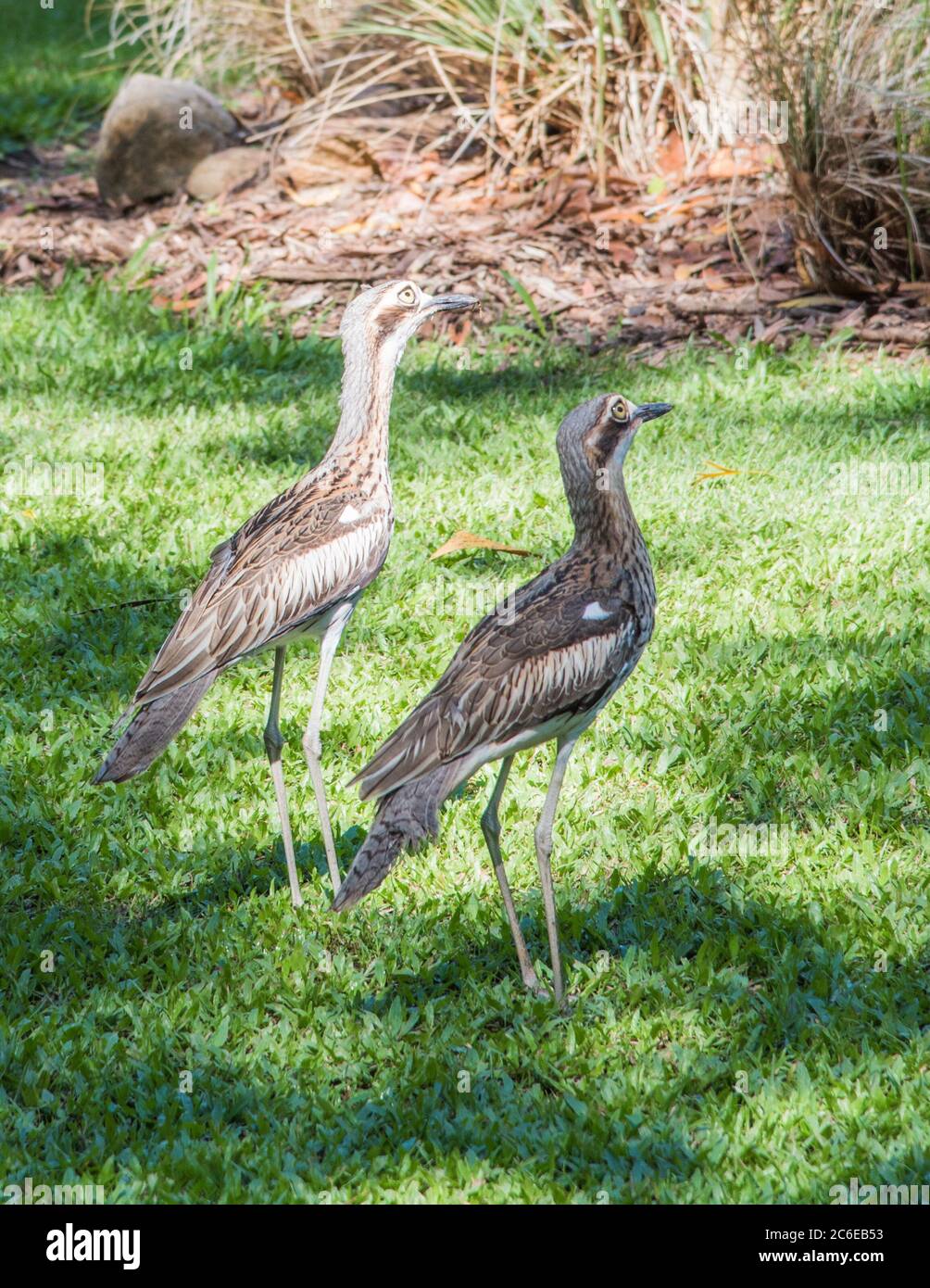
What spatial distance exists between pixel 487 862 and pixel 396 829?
4.06 feet

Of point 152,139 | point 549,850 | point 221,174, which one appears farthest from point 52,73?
point 549,850

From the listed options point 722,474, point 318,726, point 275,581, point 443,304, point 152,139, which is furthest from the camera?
point 152,139

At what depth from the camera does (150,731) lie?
479 centimetres

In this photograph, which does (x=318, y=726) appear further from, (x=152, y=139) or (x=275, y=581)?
→ (x=152, y=139)

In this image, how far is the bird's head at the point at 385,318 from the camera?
17.8ft

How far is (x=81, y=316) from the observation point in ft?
33.2

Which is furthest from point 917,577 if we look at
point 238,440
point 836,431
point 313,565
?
point 238,440

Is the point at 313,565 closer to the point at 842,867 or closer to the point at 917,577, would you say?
the point at 842,867

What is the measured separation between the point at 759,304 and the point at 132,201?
5.08m

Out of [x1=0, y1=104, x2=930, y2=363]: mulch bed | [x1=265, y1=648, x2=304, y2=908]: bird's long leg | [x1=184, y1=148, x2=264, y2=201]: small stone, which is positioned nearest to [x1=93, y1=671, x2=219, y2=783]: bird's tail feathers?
[x1=265, y1=648, x2=304, y2=908]: bird's long leg

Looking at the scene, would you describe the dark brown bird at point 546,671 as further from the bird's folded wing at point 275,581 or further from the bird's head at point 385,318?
the bird's head at point 385,318

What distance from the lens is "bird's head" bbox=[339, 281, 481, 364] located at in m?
5.44

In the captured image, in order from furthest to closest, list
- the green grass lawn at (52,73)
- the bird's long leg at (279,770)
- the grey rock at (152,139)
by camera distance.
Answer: the green grass lawn at (52,73)
the grey rock at (152,139)
the bird's long leg at (279,770)

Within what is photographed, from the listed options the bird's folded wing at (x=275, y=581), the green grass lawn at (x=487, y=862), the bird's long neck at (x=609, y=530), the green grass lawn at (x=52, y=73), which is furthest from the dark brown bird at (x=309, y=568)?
the green grass lawn at (x=52, y=73)
